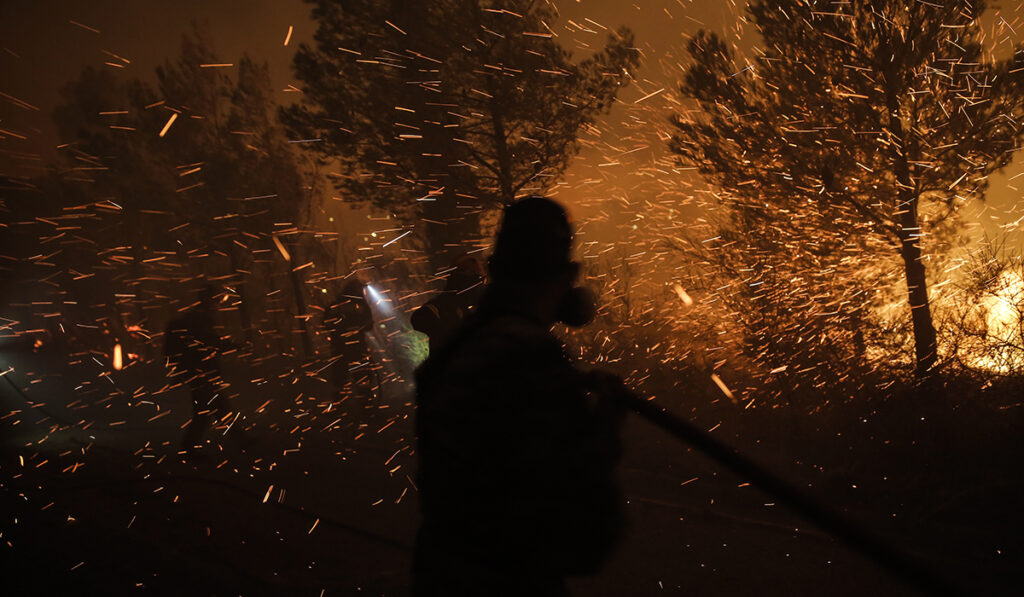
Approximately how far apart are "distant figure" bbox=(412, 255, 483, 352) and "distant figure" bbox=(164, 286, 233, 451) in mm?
4317

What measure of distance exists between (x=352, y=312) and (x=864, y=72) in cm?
821

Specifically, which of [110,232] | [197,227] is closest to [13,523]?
[197,227]

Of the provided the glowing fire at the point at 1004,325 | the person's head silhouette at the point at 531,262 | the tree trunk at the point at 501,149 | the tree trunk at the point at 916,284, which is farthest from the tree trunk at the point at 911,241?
the person's head silhouette at the point at 531,262

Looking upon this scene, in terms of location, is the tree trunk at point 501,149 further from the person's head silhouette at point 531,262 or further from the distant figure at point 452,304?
the person's head silhouette at point 531,262

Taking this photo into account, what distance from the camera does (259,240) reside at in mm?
22562

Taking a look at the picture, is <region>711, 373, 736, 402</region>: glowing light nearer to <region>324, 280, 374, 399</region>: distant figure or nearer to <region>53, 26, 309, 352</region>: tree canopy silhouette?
<region>324, 280, 374, 399</region>: distant figure

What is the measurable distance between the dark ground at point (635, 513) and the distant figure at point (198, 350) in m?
0.64

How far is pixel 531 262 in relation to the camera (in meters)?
1.73

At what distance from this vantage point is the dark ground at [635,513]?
4.40 meters

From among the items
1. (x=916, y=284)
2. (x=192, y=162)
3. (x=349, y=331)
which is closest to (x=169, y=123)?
(x=192, y=162)

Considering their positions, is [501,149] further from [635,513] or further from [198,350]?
[635,513]

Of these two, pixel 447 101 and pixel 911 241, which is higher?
pixel 447 101

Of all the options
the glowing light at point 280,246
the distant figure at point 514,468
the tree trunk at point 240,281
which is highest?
the distant figure at point 514,468

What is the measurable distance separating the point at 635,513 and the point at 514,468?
450cm
